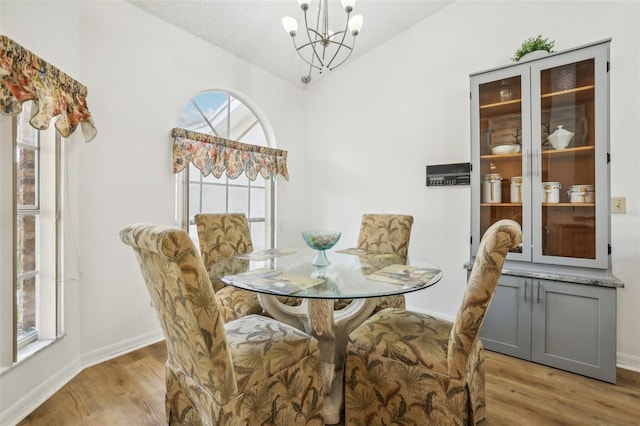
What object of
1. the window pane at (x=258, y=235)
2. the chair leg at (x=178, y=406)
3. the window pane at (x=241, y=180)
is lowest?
the chair leg at (x=178, y=406)

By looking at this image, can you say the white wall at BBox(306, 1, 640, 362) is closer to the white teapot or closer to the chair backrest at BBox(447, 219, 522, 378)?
the white teapot

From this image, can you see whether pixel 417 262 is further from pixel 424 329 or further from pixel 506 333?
pixel 506 333

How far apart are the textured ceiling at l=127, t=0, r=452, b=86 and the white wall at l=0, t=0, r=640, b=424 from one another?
98mm

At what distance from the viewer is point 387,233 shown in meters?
2.54

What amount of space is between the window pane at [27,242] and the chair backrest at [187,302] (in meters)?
1.22

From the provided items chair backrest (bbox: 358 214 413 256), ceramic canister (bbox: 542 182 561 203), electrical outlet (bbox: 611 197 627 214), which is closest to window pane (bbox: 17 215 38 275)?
chair backrest (bbox: 358 214 413 256)

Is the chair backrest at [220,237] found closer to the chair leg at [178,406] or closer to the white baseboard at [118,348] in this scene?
the white baseboard at [118,348]

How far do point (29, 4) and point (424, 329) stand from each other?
269 cm

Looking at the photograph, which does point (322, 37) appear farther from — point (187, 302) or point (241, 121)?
point (187, 302)

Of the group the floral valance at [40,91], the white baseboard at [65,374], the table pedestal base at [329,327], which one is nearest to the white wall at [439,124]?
the table pedestal base at [329,327]

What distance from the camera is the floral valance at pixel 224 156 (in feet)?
8.42

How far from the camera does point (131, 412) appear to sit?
1.63m

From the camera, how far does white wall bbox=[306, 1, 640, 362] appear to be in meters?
2.09

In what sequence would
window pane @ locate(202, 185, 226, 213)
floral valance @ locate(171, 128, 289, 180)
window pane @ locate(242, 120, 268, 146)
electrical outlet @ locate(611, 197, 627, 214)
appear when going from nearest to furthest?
electrical outlet @ locate(611, 197, 627, 214), floral valance @ locate(171, 128, 289, 180), window pane @ locate(202, 185, 226, 213), window pane @ locate(242, 120, 268, 146)
